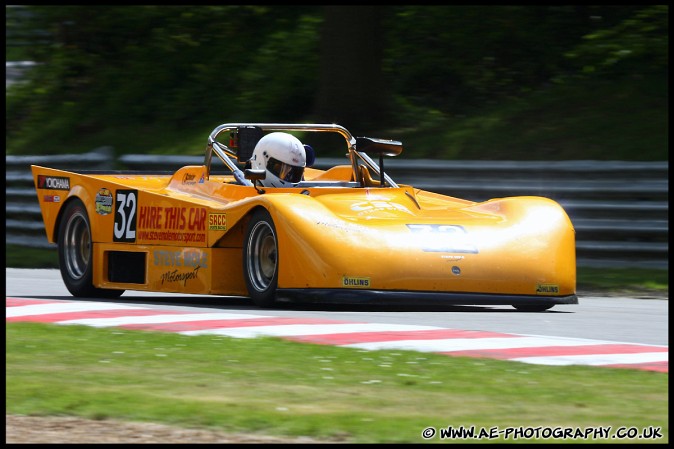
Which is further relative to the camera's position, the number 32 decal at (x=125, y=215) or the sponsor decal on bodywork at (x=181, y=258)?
the number 32 decal at (x=125, y=215)

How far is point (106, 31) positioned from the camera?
909 inches

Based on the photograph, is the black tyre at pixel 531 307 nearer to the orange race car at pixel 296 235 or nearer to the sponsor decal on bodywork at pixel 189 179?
the orange race car at pixel 296 235

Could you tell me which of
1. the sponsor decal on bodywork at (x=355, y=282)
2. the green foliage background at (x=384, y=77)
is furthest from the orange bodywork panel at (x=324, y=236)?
the green foliage background at (x=384, y=77)

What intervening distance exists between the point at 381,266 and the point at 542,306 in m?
1.37

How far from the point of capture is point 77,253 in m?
11.7

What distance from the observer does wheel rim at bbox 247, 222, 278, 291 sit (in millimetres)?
9969

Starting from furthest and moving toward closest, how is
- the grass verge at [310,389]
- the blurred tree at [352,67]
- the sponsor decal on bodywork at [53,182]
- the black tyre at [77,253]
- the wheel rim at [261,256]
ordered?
the blurred tree at [352,67]
the sponsor decal on bodywork at [53,182]
the black tyre at [77,253]
the wheel rim at [261,256]
the grass verge at [310,389]

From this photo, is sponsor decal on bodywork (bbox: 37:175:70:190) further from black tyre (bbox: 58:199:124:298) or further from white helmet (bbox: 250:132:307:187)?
white helmet (bbox: 250:132:307:187)

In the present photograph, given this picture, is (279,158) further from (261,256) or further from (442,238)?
(442,238)

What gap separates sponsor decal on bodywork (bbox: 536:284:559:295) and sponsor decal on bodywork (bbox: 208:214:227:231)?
2176 mm

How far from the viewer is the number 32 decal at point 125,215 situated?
36.6ft

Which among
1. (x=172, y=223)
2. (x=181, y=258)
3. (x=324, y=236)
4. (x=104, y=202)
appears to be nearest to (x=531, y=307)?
(x=324, y=236)

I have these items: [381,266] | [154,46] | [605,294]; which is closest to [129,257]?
[381,266]

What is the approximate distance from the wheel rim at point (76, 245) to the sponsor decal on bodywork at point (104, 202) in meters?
0.23
